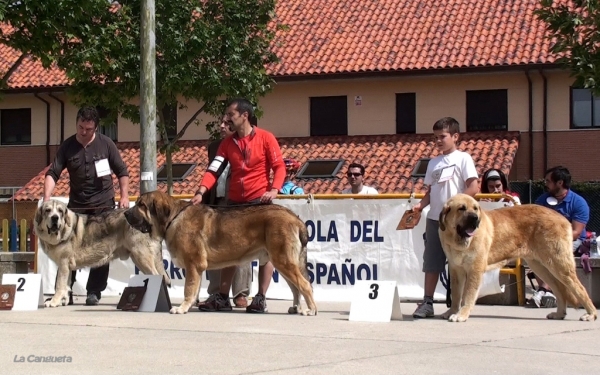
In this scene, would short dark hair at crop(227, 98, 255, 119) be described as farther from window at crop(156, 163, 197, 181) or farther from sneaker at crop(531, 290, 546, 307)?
window at crop(156, 163, 197, 181)

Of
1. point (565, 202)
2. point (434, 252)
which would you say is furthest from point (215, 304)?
point (565, 202)

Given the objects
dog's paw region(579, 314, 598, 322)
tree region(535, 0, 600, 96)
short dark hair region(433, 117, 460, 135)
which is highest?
tree region(535, 0, 600, 96)

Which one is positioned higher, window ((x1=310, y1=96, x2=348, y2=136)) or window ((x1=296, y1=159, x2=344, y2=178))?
window ((x1=310, y1=96, x2=348, y2=136))

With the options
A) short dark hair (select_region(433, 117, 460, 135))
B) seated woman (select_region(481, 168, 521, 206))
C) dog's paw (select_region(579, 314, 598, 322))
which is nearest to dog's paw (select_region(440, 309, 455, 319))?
dog's paw (select_region(579, 314, 598, 322))

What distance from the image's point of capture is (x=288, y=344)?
8484 mm

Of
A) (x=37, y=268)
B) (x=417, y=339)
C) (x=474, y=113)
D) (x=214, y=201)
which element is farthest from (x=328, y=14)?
(x=417, y=339)

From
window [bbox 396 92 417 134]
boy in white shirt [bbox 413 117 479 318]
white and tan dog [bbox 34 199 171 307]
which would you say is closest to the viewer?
boy in white shirt [bbox 413 117 479 318]

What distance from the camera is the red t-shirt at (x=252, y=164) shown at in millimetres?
11477

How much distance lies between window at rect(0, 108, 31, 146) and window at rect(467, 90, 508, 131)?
17657 millimetres

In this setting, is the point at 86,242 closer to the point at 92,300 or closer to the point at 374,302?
the point at 92,300

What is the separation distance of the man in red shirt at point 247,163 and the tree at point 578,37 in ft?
17.6

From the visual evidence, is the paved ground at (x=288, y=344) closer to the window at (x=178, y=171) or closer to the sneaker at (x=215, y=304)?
the sneaker at (x=215, y=304)

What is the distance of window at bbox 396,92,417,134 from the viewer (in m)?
36.5

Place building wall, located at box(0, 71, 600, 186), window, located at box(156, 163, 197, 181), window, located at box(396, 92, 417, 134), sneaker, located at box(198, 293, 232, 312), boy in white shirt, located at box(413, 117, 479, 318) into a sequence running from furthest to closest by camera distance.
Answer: window, located at box(396, 92, 417, 134)
window, located at box(156, 163, 197, 181)
building wall, located at box(0, 71, 600, 186)
sneaker, located at box(198, 293, 232, 312)
boy in white shirt, located at box(413, 117, 479, 318)
